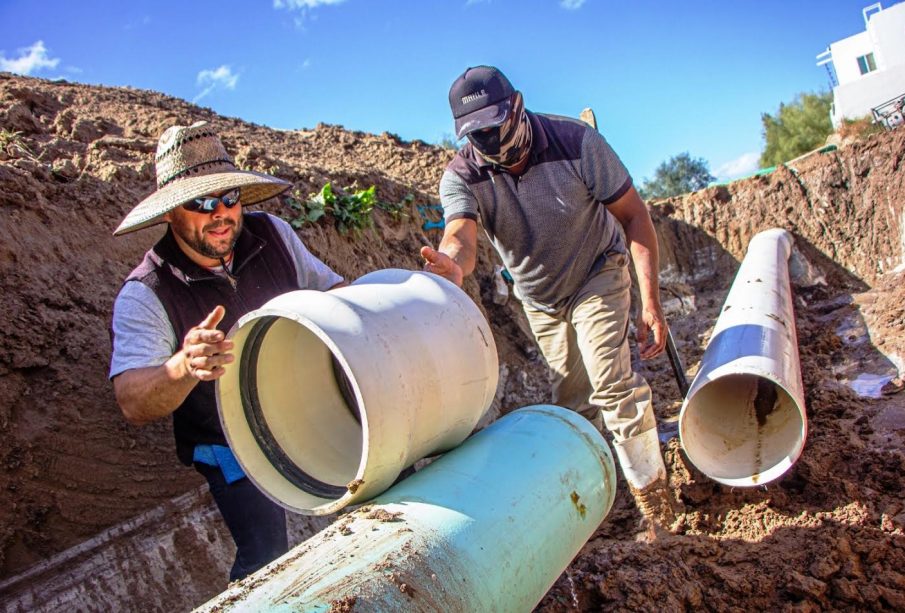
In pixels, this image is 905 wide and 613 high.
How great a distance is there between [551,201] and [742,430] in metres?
1.63

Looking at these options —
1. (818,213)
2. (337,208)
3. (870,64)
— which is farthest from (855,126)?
(337,208)

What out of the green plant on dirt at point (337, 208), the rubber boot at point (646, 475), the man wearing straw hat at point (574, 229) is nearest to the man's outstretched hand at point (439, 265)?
the man wearing straw hat at point (574, 229)

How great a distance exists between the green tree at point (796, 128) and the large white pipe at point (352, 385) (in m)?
40.2

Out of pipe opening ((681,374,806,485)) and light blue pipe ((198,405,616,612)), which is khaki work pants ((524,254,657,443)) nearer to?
pipe opening ((681,374,806,485))

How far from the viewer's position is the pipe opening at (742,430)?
322 centimetres

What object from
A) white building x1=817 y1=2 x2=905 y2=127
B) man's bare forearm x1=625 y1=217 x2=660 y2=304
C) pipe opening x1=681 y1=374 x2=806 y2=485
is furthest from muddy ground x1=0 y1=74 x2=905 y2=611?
white building x1=817 y1=2 x2=905 y2=127

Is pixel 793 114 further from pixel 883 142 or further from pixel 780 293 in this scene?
pixel 780 293

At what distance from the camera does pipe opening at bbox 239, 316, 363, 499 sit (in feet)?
7.89

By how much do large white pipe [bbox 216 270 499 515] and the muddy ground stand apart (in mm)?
1003

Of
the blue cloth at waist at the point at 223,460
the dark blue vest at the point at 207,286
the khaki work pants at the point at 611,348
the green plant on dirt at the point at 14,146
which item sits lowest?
the khaki work pants at the point at 611,348

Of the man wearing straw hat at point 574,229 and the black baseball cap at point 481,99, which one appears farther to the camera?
the man wearing straw hat at point 574,229

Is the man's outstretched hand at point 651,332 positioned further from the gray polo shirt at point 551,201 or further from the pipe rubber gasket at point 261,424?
the pipe rubber gasket at point 261,424

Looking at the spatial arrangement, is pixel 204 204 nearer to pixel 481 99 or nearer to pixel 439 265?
Result: pixel 439 265

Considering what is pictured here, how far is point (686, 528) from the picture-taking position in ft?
11.5
